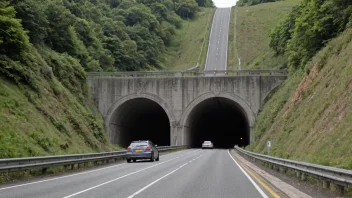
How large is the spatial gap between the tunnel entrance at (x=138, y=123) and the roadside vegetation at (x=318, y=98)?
16.1 meters

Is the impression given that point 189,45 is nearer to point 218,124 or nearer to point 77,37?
point 218,124

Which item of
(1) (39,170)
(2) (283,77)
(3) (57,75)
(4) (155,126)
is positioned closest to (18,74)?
(3) (57,75)

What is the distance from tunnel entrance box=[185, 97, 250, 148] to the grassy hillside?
10.1 meters

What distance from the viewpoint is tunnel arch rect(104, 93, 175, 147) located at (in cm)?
4772

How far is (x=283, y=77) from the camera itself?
149 feet

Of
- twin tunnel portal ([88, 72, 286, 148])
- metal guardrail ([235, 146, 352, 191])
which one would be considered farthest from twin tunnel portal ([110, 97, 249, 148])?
metal guardrail ([235, 146, 352, 191])

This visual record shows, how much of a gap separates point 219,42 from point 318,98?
74.3 metres

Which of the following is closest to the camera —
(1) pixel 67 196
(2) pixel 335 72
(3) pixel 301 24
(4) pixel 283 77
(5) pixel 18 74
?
(1) pixel 67 196

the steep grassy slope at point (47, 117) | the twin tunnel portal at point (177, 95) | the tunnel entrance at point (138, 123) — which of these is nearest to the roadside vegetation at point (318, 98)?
the twin tunnel portal at point (177, 95)

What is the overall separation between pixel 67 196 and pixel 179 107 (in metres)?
37.5

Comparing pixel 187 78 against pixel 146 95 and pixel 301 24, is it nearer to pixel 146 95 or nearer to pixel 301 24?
pixel 146 95

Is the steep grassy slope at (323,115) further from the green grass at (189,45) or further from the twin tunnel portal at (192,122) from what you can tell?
the green grass at (189,45)

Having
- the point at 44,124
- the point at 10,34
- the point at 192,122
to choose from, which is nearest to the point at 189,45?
the point at 192,122

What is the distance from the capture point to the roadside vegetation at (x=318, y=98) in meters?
16.9
